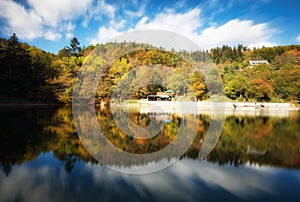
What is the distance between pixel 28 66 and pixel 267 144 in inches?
915

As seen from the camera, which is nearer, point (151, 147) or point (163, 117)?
point (151, 147)

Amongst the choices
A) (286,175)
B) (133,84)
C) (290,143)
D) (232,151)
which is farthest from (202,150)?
(133,84)

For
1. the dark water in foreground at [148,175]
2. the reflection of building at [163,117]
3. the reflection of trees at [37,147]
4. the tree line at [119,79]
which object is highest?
the tree line at [119,79]

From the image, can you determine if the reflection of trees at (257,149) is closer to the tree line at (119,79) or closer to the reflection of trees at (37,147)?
the reflection of trees at (37,147)

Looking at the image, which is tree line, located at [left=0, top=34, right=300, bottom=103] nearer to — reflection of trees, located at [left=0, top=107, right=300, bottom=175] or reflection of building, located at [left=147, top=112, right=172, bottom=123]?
reflection of building, located at [left=147, top=112, right=172, bottom=123]

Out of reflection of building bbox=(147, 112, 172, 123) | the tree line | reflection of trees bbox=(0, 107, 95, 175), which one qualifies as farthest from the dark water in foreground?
the tree line

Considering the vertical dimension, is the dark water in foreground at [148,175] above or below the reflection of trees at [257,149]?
below

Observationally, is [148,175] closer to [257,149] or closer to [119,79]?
[257,149]

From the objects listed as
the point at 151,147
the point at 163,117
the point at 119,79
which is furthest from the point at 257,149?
the point at 119,79

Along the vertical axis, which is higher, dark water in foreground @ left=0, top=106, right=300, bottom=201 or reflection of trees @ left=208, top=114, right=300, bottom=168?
reflection of trees @ left=208, top=114, right=300, bottom=168

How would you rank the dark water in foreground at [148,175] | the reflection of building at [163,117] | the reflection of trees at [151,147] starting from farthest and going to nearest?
the reflection of building at [163,117]
the reflection of trees at [151,147]
the dark water in foreground at [148,175]

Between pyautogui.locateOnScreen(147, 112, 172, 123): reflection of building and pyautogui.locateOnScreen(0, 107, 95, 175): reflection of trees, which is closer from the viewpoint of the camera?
pyautogui.locateOnScreen(0, 107, 95, 175): reflection of trees

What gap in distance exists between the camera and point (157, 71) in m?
27.1

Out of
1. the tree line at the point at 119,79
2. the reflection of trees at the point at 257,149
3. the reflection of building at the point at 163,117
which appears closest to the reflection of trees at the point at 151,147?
the reflection of trees at the point at 257,149
